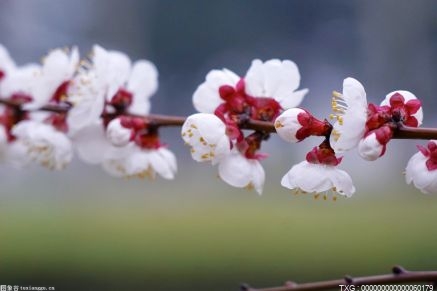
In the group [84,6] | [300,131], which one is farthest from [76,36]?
[300,131]

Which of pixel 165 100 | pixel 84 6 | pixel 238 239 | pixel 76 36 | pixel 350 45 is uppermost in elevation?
pixel 84 6

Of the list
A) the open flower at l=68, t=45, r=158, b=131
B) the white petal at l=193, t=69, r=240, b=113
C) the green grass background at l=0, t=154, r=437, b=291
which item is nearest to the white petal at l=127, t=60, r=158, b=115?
the open flower at l=68, t=45, r=158, b=131

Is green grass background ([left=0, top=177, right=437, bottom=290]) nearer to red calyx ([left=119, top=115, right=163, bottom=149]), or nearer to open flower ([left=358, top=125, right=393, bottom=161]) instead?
red calyx ([left=119, top=115, right=163, bottom=149])

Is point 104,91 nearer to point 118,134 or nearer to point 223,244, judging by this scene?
point 118,134

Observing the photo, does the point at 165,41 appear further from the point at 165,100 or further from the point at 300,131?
the point at 300,131

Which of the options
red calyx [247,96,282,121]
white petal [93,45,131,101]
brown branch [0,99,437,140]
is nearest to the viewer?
brown branch [0,99,437,140]

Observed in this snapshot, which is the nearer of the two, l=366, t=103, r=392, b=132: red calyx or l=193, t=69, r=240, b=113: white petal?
l=366, t=103, r=392, b=132: red calyx

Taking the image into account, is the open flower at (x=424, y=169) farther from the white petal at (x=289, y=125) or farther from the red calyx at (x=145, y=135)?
the red calyx at (x=145, y=135)
